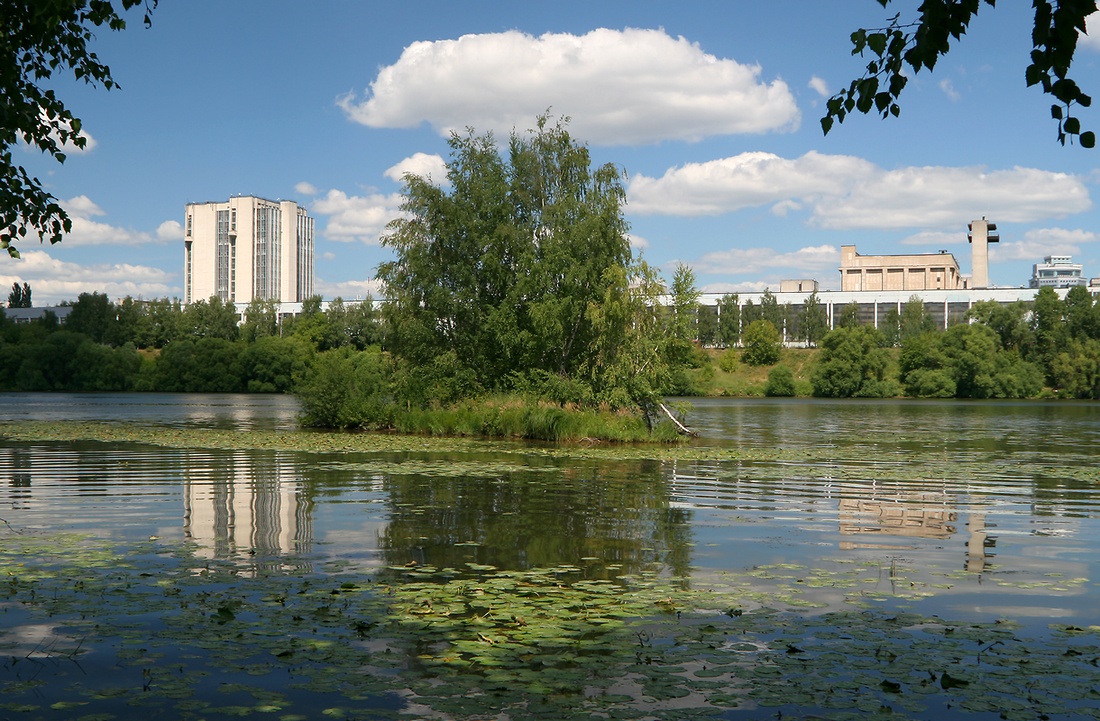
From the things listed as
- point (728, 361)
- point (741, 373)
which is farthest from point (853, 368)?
point (728, 361)

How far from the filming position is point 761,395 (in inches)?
4710

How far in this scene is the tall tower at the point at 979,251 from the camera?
553ft

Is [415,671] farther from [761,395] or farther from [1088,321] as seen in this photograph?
[1088,321]

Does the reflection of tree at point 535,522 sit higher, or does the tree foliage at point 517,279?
the tree foliage at point 517,279

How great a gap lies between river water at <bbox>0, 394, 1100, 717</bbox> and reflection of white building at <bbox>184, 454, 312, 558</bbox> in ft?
0.23

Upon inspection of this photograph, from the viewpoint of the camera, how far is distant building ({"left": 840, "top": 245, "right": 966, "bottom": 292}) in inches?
7151

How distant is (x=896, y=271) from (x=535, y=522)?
182 meters

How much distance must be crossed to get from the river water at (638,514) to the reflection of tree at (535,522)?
0.20ft

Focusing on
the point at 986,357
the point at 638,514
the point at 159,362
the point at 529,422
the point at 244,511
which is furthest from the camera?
the point at 159,362

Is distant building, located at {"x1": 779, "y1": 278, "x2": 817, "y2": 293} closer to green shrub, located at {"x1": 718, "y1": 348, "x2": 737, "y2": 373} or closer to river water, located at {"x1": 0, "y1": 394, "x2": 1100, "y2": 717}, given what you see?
green shrub, located at {"x1": 718, "y1": 348, "x2": 737, "y2": 373}

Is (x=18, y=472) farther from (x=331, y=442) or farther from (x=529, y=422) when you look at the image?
(x=529, y=422)

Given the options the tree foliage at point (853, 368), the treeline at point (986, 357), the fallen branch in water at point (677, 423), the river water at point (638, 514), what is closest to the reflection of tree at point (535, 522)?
the river water at point (638, 514)

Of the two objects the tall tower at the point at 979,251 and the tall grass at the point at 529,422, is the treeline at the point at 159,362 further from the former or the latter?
the tall tower at the point at 979,251

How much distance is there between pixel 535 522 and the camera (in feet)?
51.9
